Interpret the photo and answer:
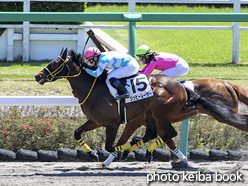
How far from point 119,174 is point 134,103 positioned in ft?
2.90

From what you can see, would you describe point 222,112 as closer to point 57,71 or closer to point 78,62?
point 78,62

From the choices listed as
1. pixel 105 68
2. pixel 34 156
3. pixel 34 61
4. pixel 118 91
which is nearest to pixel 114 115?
pixel 118 91

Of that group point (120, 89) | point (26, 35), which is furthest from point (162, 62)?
point (26, 35)

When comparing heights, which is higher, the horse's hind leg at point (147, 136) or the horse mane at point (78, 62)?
the horse mane at point (78, 62)

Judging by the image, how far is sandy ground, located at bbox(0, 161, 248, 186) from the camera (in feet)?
18.3

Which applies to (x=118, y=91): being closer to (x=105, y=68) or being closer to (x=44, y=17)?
(x=105, y=68)

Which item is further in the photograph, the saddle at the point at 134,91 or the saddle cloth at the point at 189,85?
the saddle cloth at the point at 189,85

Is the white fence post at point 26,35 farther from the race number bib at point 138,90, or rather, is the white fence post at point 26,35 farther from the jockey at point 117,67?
the race number bib at point 138,90

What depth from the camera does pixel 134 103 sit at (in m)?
6.26

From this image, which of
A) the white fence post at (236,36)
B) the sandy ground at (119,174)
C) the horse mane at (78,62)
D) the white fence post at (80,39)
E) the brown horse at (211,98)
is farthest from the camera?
the white fence post at (236,36)

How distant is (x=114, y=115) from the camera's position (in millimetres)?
6168

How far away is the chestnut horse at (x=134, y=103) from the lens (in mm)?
6184

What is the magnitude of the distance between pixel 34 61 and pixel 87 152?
4.26 metres

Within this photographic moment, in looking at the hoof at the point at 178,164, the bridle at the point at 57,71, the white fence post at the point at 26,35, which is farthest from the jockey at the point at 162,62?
the white fence post at the point at 26,35
